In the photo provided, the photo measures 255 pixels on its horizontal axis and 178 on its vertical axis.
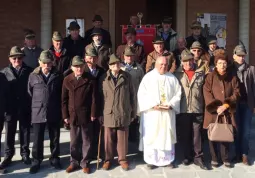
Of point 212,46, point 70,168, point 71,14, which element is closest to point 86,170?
point 70,168

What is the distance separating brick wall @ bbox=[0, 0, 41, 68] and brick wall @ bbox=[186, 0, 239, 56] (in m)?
4.05

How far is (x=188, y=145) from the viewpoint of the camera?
642 centimetres

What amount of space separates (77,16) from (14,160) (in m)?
4.87

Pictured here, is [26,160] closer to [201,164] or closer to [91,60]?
[91,60]

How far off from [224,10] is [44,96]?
6637 millimetres

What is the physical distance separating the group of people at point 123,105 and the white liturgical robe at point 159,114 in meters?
0.02

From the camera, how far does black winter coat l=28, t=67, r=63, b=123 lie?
235 inches

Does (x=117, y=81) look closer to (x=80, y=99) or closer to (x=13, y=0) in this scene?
(x=80, y=99)

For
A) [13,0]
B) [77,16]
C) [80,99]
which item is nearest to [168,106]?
[80,99]

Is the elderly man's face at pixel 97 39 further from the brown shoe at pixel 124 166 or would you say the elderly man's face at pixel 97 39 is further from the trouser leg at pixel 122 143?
the brown shoe at pixel 124 166

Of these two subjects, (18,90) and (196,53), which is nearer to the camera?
(18,90)

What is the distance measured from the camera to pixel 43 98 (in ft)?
19.6

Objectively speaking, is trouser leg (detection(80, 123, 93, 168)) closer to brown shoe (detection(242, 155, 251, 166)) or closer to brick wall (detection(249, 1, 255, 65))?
brown shoe (detection(242, 155, 251, 166))

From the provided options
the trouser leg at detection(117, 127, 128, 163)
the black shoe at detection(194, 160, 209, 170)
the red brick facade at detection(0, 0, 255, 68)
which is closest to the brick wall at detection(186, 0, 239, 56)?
the red brick facade at detection(0, 0, 255, 68)
